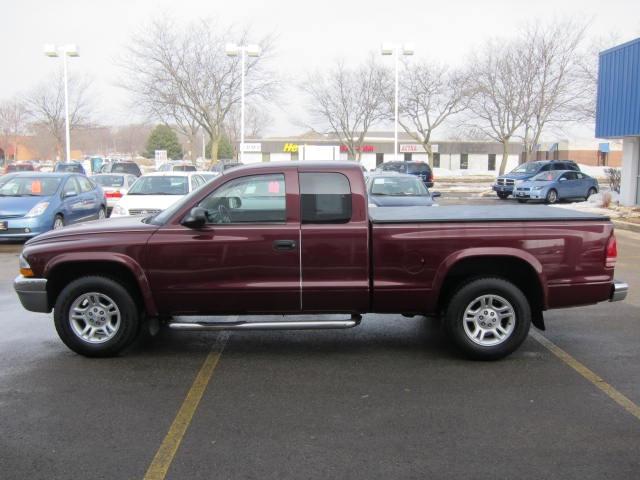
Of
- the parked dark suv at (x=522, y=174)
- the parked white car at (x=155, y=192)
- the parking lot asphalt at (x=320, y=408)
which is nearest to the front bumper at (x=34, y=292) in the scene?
the parking lot asphalt at (x=320, y=408)

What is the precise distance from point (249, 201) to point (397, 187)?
32.9 feet

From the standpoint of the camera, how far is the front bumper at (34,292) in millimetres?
5629

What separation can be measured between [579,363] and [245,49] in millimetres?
25494

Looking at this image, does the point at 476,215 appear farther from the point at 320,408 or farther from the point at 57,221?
the point at 57,221

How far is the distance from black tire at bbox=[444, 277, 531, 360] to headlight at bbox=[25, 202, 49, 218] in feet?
32.3

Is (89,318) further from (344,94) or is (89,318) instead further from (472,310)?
(344,94)

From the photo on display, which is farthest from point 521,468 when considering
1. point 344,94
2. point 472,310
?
point 344,94

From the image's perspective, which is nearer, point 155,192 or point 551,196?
point 155,192

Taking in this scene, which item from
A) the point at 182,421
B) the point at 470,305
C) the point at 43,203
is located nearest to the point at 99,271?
the point at 182,421

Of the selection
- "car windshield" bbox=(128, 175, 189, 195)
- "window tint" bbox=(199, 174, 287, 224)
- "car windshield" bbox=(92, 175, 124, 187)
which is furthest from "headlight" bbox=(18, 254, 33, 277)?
"car windshield" bbox=(92, 175, 124, 187)

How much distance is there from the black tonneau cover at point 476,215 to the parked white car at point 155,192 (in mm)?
7072

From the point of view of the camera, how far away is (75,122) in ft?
164

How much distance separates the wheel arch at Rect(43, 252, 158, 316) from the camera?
5539mm

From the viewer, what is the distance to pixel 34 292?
5648mm
